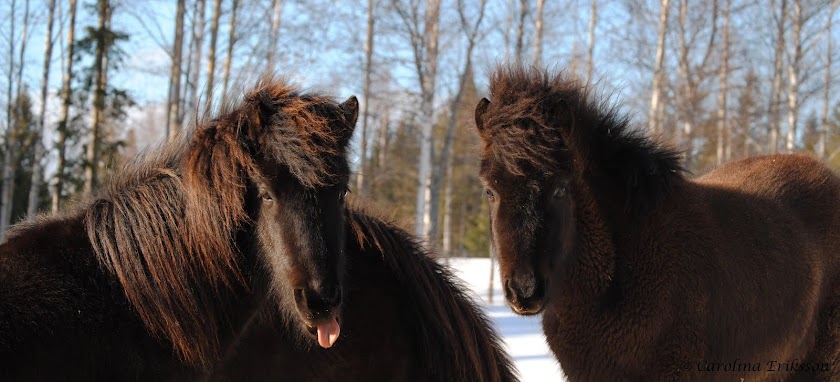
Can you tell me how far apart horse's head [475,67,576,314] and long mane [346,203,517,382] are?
455 millimetres

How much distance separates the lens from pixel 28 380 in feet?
8.00

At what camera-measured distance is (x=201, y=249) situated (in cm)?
293

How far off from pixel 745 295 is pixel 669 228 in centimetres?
53

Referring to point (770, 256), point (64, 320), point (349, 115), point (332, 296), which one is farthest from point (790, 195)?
point (64, 320)

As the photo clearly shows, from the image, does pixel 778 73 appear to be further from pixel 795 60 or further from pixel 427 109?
pixel 427 109

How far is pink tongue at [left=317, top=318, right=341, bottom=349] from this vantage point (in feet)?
9.41

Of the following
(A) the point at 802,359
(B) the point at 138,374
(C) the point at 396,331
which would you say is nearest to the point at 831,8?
(A) the point at 802,359

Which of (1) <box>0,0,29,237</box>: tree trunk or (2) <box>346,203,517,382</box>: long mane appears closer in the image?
(2) <box>346,203,517,382</box>: long mane

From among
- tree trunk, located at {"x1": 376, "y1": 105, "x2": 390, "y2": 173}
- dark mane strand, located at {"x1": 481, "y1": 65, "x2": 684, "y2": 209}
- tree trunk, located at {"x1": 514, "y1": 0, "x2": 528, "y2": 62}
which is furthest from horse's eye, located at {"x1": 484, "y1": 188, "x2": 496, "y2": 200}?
tree trunk, located at {"x1": 376, "y1": 105, "x2": 390, "y2": 173}

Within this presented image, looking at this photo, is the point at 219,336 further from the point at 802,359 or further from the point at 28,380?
the point at 802,359

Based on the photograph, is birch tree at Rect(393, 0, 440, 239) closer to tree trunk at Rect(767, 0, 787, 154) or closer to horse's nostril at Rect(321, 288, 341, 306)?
tree trunk at Rect(767, 0, 787, 154)

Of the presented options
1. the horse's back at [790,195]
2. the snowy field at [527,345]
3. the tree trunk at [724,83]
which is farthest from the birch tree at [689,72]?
the horse's back at [790,195]

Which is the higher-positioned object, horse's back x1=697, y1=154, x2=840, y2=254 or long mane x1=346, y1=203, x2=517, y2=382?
horse's back x1=697, y1=154, x2=840, y2=254

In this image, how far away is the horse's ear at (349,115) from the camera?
3.20 metres
